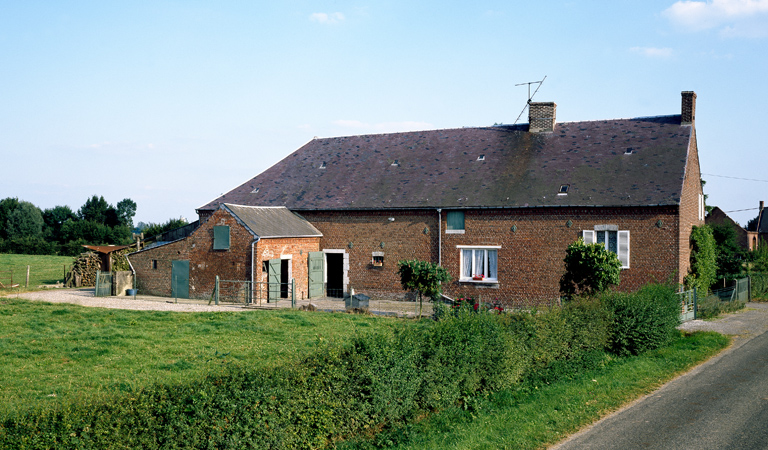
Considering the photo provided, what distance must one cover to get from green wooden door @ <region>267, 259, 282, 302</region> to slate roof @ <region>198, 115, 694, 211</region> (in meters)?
4.48

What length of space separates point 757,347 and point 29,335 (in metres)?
20.6

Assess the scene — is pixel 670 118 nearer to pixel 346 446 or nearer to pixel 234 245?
pixel 234 245

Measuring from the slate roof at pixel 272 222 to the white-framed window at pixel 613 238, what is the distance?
13.1m

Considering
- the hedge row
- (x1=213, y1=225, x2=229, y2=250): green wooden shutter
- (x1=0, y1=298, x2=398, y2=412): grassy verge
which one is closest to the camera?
the hedge row

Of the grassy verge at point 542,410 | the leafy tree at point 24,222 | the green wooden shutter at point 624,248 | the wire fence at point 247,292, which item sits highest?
the leafy tree at point 24,222

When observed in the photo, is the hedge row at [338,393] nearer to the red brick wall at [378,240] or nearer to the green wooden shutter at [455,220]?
the green wooden shutter at [455,220]

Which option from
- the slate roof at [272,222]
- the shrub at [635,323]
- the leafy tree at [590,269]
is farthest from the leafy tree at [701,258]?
the slate roof at [272,222]

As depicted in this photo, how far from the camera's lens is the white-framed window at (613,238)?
2400 centimetres

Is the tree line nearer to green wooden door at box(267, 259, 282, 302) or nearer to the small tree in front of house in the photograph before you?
green wooden door at box(267, 259, 282, 302)

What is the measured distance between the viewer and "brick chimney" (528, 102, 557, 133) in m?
29.8

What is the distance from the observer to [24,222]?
3243 inches

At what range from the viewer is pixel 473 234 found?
87.0 ft

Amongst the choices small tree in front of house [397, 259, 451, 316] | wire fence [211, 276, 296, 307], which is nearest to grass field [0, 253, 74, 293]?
wire fence [211, 276, 296, 307]

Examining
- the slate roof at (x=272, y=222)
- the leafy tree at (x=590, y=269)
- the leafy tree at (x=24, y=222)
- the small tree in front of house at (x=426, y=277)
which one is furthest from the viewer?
the leafy tree at (x=24, y=222)
